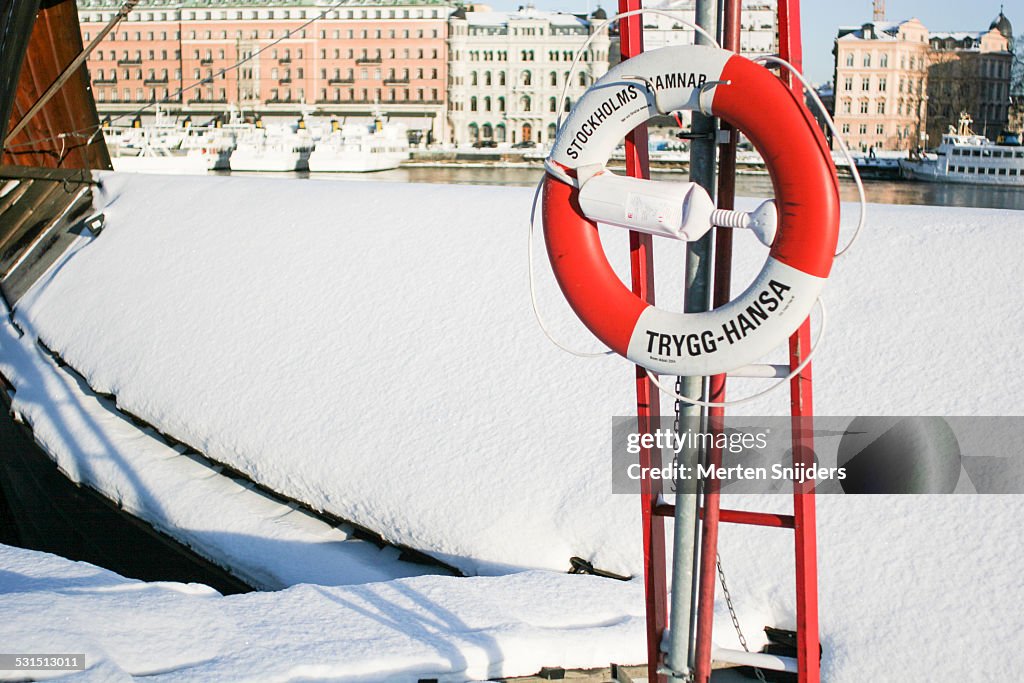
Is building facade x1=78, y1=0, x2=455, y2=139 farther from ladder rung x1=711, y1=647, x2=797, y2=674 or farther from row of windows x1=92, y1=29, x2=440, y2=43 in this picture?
ladder rung x1=711, y1=647, x2=797, y2=674

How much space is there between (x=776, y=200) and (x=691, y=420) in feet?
1.89

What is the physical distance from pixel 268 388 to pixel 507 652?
10.4 ft

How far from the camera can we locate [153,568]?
Answer: 495cm

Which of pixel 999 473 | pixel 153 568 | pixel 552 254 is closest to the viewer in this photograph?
pixel 552 254

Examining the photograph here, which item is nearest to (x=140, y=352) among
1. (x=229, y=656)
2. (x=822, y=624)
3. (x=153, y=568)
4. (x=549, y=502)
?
(x=153, y=568)

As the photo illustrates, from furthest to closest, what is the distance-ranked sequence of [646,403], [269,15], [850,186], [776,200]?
1. [269,15]
2. [850,186]
3. [646,403]
4. [776,200]

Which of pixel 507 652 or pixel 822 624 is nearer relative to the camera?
pixel 507 652

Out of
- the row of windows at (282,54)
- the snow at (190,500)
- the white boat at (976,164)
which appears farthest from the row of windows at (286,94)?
the snow at (190,500)

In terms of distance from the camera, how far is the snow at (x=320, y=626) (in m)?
3.09

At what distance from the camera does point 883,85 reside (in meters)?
45.4

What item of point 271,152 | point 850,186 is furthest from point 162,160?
point 850,186

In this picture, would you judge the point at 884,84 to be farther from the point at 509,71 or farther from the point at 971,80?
the point at 509,71

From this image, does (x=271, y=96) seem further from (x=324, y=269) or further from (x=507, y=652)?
(x=507, y=652)

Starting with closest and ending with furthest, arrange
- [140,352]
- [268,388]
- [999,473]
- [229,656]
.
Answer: [229,656] → [999,473] → [268,388] → [140,352]
